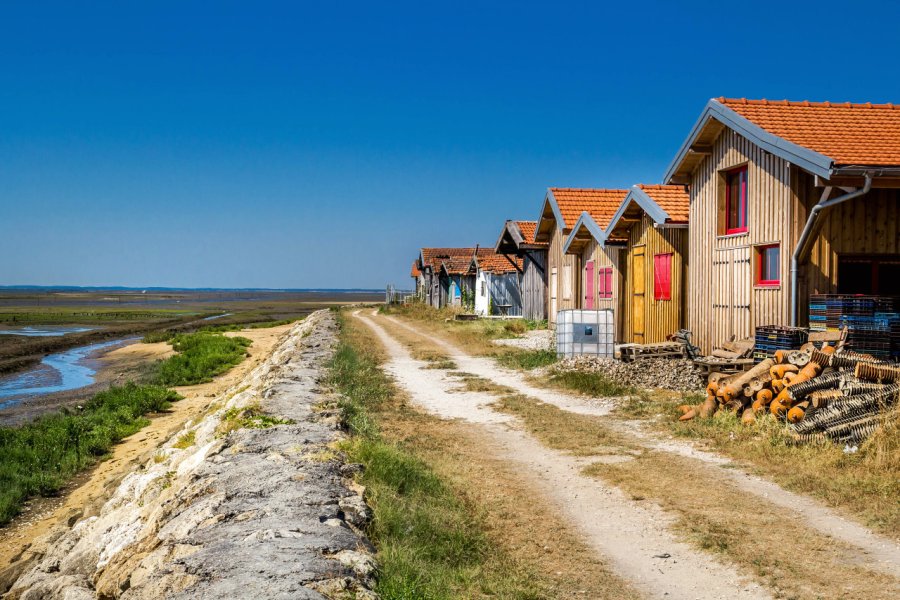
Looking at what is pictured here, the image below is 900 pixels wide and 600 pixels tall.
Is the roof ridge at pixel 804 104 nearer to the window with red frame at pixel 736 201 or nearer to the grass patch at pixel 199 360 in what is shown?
the window with red frame at pixel 736 201

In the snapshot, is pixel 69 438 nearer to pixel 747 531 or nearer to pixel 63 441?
pixel 63 441

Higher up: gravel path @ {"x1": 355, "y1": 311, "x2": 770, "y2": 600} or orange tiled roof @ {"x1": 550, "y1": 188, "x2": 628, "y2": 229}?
orange tiled roof @ {"x1": 550, "y1": 188, "x2": 628, "y2": 229}

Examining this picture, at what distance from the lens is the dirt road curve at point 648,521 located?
16.2ft

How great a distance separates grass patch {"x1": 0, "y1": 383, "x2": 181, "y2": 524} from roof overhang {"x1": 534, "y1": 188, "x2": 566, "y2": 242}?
13838 mm

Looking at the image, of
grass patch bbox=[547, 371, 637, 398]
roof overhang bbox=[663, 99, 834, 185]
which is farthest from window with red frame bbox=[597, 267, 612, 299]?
grass patch bbox=[547, 371, 637, 398]

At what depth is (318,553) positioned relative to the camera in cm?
423

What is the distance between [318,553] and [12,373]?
27.8 metres

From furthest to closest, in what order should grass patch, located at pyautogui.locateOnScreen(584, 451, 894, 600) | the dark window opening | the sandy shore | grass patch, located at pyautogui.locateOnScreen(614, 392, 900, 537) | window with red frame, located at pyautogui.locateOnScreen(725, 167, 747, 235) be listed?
window with red frame, located at pyautogui.locateOnScreen(725, 167, 747, 235) → the dark window opening → the sandy shore → grass patch, located at pyautogui.locateOnScreen(614, 392, 900, 537) → grass patch, located at pyautogui.locateOnScreen(584, 451, 894, 600)

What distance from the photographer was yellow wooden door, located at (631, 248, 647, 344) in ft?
62.1

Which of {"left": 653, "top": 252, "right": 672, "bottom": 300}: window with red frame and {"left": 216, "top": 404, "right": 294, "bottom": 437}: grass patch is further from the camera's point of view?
{"left": 653, "top": 252, "right": 672, "bottom": 300}: window with red frame

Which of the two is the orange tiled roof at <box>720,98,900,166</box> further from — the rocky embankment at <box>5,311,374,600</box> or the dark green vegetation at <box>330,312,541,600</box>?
the rocky embankment at <box>5,311,374,600</box>

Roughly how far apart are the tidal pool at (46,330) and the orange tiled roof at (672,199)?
39.7 m

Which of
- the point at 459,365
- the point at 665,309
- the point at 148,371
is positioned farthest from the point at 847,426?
the point at 148,371

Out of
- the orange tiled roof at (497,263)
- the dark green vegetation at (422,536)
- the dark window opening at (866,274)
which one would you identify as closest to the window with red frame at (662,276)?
the dark window opening at (866,274)
